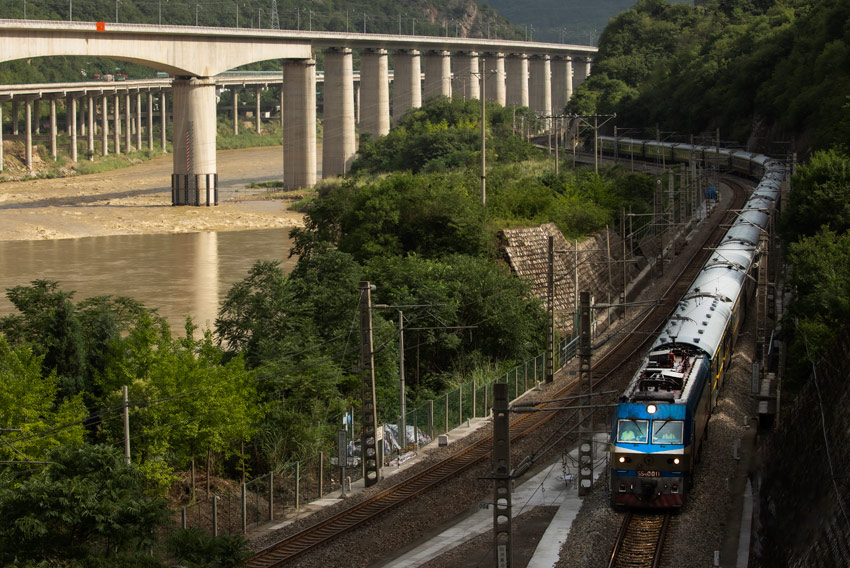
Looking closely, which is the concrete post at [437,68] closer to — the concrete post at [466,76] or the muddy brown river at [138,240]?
the concrete post at [466,76]

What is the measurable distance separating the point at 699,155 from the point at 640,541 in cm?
6767

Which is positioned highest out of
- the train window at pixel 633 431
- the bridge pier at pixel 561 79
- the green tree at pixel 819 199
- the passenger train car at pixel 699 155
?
the bridge pier at pixel 561 79

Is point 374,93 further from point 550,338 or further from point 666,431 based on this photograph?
point 666,431

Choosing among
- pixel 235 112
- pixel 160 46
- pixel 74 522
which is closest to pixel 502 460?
pixel 74 522

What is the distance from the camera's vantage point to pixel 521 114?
122 m

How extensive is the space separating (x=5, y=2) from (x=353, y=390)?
129 m

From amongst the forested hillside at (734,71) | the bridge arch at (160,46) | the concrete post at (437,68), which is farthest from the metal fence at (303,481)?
the concrete post at (437,68)

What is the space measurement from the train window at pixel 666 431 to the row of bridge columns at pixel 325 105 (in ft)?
111

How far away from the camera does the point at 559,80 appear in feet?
608

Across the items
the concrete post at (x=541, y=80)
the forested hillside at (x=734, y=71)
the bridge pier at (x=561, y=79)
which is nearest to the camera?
the forested hillside at (x=734, y=71)

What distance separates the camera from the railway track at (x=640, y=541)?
67.1 feet

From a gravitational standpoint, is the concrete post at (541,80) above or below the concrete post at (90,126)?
above

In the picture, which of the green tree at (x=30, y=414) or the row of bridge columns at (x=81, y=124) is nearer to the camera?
the green tree at (x=30, y=414)

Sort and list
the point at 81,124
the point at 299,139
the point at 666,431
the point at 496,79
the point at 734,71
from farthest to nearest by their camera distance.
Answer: the point at 81,124 < the point at 496,79 < the point at 299,139 < the point at 734,71 < the point at 666,431
